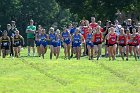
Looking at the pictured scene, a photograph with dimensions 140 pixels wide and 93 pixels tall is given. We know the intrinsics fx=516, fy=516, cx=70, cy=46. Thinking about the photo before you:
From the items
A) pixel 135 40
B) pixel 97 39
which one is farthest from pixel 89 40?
pixel 135 40

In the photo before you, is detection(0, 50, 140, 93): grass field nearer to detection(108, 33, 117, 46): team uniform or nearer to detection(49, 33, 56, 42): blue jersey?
detection(108, 33, 117, 46): team uniform

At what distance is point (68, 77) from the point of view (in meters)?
19.8

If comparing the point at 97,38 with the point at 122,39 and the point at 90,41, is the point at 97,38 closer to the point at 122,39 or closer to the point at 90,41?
the point at 90,41

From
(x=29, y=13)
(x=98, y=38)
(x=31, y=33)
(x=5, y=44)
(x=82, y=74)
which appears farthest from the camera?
(x=29, y=13)

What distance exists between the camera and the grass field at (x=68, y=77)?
17.8 m

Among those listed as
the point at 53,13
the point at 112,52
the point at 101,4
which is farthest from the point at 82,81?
the point at 53,13

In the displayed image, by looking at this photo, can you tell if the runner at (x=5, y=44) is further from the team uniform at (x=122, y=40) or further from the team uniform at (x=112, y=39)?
the team uniform at (x=122, y=40)

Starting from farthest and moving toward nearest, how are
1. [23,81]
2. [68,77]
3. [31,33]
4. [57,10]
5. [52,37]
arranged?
[57,10], [31,33], [52,37], [68,77], [23,81]

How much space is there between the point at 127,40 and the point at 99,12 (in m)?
26.1

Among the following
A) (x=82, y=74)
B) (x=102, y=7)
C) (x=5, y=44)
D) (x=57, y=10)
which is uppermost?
(x=57, y=10)

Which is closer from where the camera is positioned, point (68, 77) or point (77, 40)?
point (68, 77)

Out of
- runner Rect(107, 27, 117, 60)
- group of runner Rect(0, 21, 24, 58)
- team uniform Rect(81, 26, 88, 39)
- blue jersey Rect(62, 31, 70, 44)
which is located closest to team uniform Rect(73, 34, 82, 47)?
blue jersey Rect(62, 31, 70, 44)

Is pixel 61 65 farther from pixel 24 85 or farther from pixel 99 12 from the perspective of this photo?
pixel 99 12

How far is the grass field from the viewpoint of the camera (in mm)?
17766
